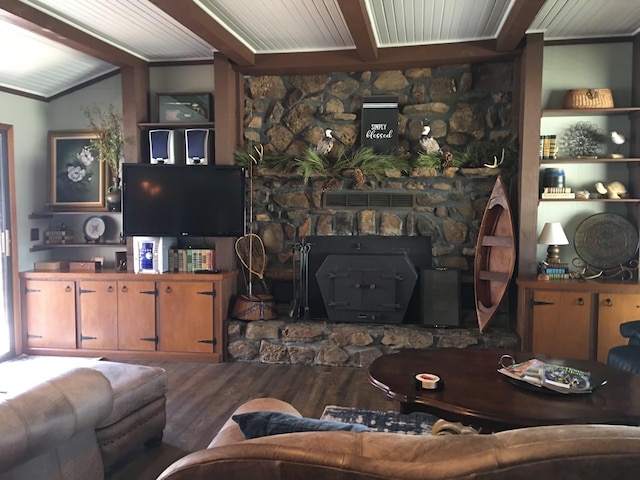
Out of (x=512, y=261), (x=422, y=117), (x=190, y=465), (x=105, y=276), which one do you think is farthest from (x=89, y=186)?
(x=190, y=465)

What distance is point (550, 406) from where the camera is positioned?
2.15m

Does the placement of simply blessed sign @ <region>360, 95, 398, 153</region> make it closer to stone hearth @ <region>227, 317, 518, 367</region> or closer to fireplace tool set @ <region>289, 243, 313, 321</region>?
fireplace tool set @ <region>289, 243, 313, 321</region>

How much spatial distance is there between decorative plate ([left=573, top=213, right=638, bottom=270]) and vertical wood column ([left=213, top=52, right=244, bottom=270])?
306 centimetres

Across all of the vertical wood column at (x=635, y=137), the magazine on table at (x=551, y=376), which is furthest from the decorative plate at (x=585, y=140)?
the magazine on table at (x=551, y=376)

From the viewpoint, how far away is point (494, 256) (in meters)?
4.33

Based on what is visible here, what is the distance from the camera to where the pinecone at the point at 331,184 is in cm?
452

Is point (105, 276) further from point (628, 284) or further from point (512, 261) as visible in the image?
point (628, 284)

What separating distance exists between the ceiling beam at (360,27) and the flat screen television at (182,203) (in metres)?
1.47

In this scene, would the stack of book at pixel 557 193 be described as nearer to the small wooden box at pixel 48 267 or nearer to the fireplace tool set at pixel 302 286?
the fireplace tool set at pixel 302 286

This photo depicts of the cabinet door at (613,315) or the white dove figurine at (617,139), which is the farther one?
the white dove figurine at (617,139)

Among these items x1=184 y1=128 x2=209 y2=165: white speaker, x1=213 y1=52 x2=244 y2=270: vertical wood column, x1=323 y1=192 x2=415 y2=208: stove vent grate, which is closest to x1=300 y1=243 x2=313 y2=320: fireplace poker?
x1=323 y1=192 x2=415 y2=208: stove vent grate

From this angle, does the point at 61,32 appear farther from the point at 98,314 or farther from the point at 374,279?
the point at 374,279

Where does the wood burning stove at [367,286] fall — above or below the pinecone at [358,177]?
below

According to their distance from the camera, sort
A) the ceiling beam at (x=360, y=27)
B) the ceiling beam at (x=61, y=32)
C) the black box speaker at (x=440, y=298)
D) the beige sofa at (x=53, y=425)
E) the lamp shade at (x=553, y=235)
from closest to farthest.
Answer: the beige sofa at (x=53, y=425) < the ceiling beam at (x=360, y=27) < the ceiling beam at (x=61, y=32) < the lamp shade at (x=553, y=235) < the black box speaker at (x=440, y=298)
